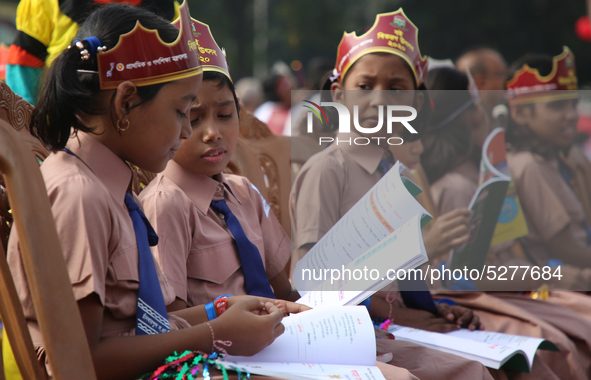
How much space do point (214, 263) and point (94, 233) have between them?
22.8 inches

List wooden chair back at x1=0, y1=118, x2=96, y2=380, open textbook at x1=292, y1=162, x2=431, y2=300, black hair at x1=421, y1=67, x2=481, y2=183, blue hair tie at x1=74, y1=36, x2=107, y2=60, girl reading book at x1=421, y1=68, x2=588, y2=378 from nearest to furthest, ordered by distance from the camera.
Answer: wooden chair back at x1=0, y1=118, x2=96, y2=380 < blue hair tie at x1=74, y1=36, x2=107, y2=60 < open textbook at x1=292, y1=162, x2=431, y2=300 < girl reading book at x1=421, y1=68, x2=588, y2=378 < black hair at x1=421, y1=67, x2=481, y2=183

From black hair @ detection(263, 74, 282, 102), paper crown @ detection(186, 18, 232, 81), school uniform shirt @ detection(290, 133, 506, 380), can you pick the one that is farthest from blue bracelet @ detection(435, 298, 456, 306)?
black hair @ detection(263, 74, 282, 102)

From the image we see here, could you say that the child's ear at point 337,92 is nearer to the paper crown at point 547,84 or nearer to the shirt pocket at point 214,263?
the shirt pocket at point 214,263

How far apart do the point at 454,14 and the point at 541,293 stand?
15.6 m

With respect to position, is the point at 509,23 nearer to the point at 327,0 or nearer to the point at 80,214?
the point at 327,0

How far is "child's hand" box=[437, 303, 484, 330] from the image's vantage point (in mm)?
2053

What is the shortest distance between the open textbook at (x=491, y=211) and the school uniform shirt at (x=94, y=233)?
1337 millimetres

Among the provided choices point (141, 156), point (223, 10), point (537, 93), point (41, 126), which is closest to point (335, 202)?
point (141, 156)

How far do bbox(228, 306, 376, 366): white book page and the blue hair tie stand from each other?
663mm

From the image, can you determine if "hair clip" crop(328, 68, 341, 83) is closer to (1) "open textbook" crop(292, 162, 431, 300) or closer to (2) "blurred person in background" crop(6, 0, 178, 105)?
(2) "blurred person in background" crop(6, 0, 178, 105)

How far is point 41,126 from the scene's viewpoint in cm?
117

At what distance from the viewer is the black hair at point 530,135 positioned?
10.5 ft

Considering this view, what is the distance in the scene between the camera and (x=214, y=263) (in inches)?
61.4

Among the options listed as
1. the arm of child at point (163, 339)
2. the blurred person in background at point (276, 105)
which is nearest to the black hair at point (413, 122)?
the arm of child at point (163, 339)
